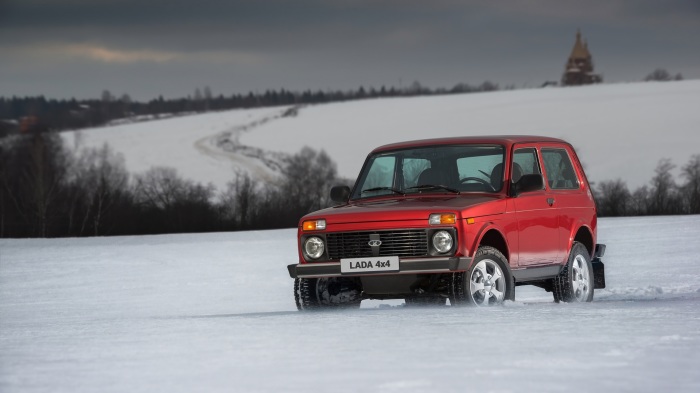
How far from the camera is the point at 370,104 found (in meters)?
107

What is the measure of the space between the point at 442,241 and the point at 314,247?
1.33 metres

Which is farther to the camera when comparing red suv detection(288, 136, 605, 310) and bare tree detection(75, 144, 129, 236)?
bare tree detection(75, 144, 129, 236)

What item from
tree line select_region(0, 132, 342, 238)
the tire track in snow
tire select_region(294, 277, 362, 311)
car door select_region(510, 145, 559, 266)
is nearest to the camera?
tire select_region(294, 277, 362, 311)

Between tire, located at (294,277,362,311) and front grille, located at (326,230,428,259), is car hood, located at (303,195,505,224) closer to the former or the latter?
front grille, located at (326,230,428,259)

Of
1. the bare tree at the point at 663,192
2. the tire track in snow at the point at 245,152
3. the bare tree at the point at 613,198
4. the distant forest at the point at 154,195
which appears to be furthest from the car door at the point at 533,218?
the tire track in snow at the point at 245,152

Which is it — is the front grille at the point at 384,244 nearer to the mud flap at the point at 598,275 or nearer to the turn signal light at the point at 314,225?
the turn signal light at the point at 314,225

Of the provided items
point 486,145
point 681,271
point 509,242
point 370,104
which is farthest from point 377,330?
point 370,104

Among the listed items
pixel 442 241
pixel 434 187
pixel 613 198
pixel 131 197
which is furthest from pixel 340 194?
pixel 131 197

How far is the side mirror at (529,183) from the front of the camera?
11406 millimetres

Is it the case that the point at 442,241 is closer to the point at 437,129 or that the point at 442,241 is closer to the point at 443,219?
→ the point at 443,219

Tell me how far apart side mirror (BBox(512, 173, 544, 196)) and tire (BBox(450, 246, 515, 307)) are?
794 millimetres

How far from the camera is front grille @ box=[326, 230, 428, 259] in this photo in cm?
1066

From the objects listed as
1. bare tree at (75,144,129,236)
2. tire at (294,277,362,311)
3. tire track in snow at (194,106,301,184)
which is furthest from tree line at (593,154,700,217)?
tire at (294,277,362,311)

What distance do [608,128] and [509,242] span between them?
76224 mm
